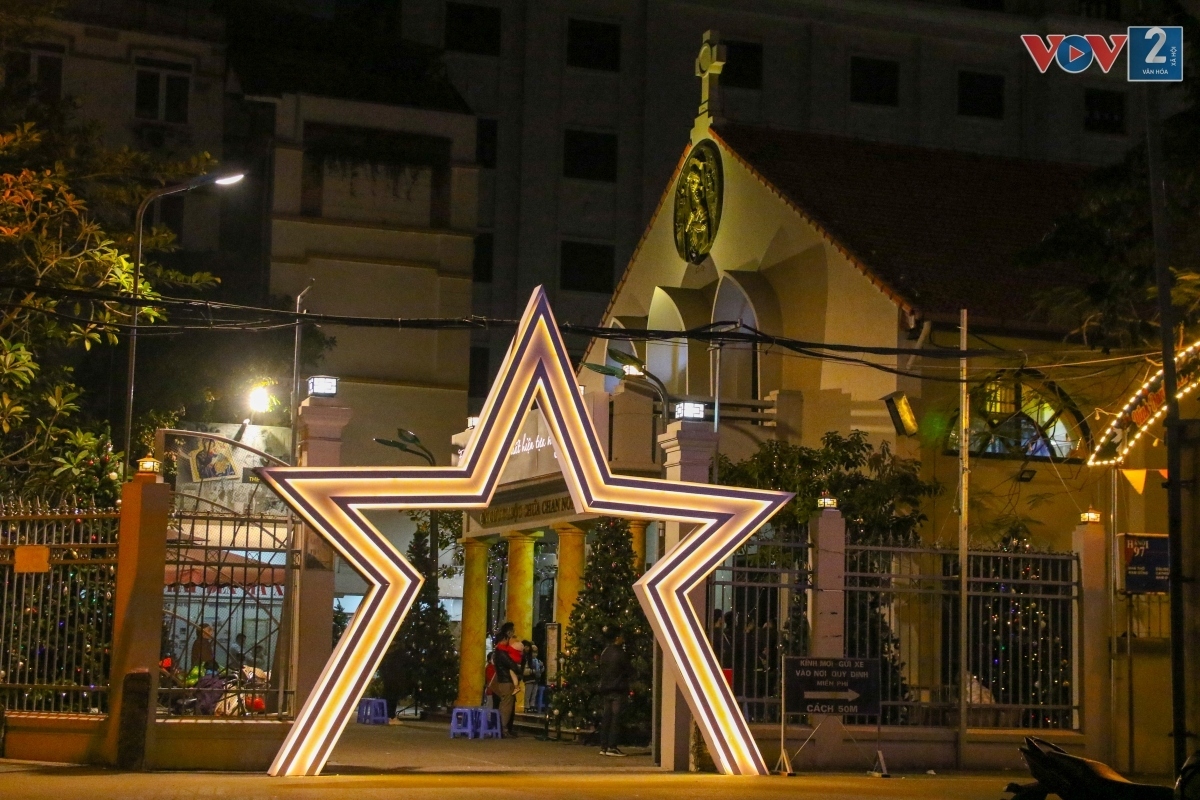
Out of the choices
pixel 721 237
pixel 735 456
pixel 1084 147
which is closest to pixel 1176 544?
pixel 735 456

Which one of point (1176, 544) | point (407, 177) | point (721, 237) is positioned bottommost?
point (1176, 544)

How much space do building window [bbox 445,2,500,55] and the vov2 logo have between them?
29222 millimetres

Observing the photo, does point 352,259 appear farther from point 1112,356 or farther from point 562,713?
point 1112,356

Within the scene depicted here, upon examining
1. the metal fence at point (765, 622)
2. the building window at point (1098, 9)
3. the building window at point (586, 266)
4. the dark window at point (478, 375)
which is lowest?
the metal fence at point (765, 622)

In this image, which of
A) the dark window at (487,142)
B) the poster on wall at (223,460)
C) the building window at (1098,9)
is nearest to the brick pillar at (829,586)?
the poster on wall at (223,460)

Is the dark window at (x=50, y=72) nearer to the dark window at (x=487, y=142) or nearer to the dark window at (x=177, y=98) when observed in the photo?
the dark window at (x=177, y=98)

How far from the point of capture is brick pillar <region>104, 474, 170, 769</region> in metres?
16.0

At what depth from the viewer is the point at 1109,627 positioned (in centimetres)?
1947

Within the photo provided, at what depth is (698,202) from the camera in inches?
1168

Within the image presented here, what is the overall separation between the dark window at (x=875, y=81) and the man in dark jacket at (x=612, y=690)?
1102 inches

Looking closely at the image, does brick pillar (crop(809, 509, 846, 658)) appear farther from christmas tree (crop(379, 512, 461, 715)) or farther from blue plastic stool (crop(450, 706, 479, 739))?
christmas tree (crop(379, 512, 461, 715))

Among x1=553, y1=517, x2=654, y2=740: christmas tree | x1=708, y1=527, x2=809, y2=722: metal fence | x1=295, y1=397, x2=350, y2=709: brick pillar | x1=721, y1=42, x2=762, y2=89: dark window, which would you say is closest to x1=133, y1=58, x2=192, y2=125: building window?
x1=721, y1=42, x2=762, y2=89: dark window

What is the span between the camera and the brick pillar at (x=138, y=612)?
632 inches

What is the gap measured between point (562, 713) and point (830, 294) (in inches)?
299
